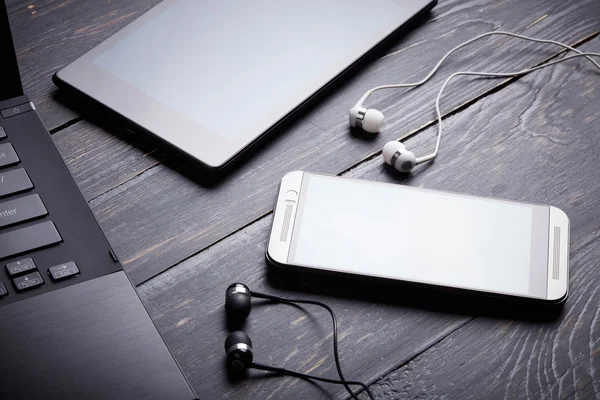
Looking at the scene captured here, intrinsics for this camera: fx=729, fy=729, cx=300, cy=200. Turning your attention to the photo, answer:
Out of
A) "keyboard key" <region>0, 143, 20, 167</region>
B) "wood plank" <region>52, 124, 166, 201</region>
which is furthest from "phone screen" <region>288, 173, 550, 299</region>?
"keyboard key" <region>0, 143, 20, 167</region>

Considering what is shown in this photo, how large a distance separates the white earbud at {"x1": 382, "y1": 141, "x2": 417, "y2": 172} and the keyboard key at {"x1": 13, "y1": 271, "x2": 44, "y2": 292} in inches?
16.3

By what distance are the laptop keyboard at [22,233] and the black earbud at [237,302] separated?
15 cm

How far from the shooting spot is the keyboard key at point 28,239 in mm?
711

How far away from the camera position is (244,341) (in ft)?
2.40

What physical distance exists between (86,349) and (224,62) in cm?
42

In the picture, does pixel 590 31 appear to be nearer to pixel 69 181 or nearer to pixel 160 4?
pixel 160 4

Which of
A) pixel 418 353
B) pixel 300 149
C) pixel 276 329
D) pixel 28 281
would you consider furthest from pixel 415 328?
pixel 28 281

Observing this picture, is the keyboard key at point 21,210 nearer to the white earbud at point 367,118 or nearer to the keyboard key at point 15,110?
the keyboard key at point 15,110

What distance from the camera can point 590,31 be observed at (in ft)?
3.31

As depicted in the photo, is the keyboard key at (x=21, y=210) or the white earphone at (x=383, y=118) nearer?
the keyboard key at (x=21, y=210)

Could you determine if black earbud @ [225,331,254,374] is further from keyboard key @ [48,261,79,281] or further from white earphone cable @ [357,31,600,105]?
white earphone cable @ [357,31,600,105]

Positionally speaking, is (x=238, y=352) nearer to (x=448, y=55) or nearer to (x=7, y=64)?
(x=7, y=64)

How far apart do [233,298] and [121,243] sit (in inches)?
6.2

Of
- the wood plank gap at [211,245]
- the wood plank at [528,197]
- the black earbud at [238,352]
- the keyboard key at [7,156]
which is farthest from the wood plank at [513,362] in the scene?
the keyboard key at [7,156]
